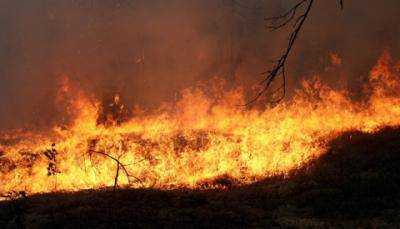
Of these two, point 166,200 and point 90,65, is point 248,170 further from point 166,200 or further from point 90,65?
point 90,65

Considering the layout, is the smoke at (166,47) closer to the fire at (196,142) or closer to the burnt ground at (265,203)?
the fire at (196,142)

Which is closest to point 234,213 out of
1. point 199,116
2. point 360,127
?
point 360,127

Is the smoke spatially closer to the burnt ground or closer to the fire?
the fire

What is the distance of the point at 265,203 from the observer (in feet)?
48.8

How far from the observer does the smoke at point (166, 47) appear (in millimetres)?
33250

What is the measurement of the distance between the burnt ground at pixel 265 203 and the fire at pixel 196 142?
1513 mm

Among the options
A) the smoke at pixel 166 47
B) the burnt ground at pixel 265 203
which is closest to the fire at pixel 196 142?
the burnt ground at pixel 265 203

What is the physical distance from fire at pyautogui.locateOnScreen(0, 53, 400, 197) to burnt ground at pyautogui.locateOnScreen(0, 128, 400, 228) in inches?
59.6

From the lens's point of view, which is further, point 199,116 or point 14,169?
point 199,116

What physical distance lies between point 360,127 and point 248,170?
6.22 metres

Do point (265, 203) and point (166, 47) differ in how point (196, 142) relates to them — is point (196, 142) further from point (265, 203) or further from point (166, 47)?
point (166, 47)

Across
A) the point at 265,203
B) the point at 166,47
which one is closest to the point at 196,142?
the point at 265,203

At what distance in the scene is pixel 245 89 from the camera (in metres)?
34.6

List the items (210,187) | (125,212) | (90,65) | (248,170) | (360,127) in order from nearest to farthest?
(125,212) < (210,187) < (248,170) < (360,127) < (90,65)
